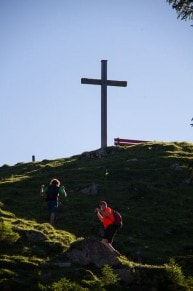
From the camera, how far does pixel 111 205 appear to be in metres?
27.8

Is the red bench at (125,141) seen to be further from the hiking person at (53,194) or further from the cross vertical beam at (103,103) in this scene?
the hiking person at (53,194)

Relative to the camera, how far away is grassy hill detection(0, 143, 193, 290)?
18359mm

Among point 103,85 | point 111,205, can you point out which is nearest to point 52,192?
point 111,205

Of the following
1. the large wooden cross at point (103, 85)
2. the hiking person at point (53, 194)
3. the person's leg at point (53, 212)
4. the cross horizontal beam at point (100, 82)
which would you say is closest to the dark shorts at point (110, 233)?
the hiking person at point (53, 194)

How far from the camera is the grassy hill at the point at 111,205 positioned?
1836cm

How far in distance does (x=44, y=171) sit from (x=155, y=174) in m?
8.63

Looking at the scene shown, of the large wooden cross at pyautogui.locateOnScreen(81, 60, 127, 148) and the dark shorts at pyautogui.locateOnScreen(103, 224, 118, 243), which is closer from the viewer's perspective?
the dark shorts at pyautogui.locateOnScreen(103, 224, 118, 243)

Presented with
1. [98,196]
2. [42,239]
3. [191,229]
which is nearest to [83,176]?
[98,196]

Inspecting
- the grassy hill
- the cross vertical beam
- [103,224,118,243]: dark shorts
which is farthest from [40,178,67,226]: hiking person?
the cross vertical beam

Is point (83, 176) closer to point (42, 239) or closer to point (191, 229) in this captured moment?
point (191, 229)

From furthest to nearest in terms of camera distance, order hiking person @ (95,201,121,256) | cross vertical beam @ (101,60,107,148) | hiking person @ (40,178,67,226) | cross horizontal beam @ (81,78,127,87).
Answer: cross horizontal beam @ (81,78,127,87), cross vertical beam @ (101,60,107,148), hiking person @ (40,178,67,226), hiking person @ (95,201,121,256)

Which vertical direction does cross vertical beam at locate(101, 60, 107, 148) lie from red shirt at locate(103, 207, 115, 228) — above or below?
above

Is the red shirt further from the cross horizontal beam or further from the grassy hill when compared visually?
the cross horizontal beam

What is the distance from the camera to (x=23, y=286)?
15.4 m
